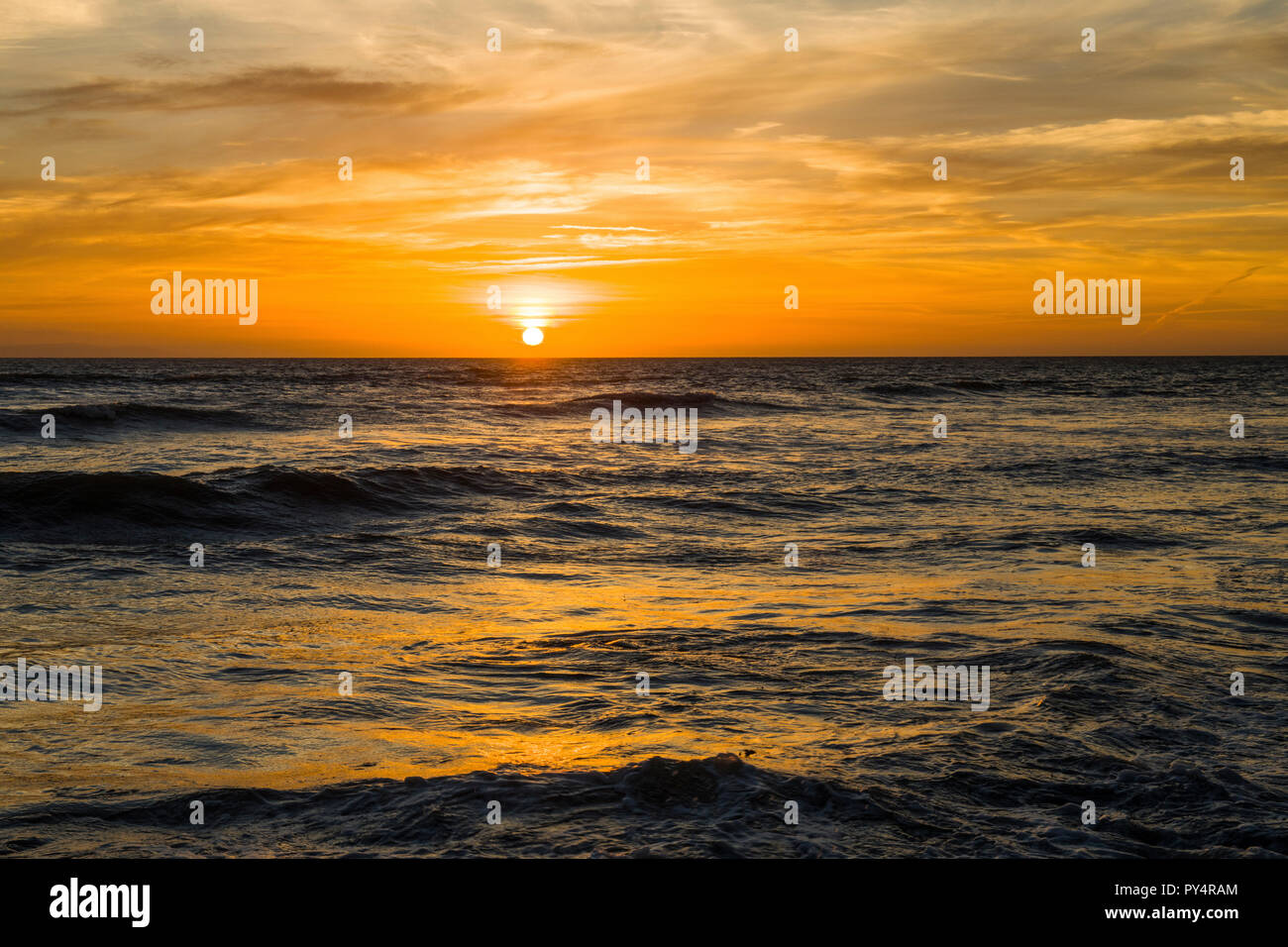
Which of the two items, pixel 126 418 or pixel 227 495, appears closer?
pixel 227 495

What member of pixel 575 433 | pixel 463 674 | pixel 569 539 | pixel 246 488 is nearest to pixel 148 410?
pixel 575 433

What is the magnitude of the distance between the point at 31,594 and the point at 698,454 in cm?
1708

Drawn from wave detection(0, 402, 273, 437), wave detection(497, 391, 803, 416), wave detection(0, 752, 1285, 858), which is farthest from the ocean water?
wave detection(497, 391, 803, 416)

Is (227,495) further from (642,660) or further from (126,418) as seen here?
(126,418)

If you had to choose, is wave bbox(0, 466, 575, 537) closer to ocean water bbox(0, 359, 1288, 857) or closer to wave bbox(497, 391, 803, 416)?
ocean water bbox(0, 359, 1288, 857)

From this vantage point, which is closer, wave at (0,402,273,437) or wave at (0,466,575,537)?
wave at (0,466,575,537)

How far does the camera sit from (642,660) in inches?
297

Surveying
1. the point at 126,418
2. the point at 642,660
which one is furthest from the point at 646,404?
the point at 642,660

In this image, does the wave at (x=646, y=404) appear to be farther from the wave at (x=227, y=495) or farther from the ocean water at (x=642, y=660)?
the ocean water at (x=642, y=660)

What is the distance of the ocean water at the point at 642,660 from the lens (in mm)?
4684

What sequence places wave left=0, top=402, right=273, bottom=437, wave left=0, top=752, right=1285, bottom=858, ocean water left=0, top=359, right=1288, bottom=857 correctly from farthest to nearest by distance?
wave left=0, top=402, right=273, bottom=437, ocean water left=0, top=359, right=1288, bottom=857, wave left=0, top=752, right=1285, bottom=858

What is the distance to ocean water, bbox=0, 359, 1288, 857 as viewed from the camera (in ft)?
15.4

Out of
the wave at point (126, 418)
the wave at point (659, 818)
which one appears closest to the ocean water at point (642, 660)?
the wave at point (659, 818)
